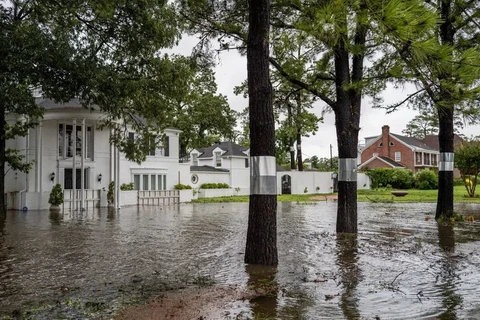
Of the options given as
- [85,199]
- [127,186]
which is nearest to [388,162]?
[127,186]

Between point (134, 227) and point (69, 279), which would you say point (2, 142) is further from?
point (69, 279)

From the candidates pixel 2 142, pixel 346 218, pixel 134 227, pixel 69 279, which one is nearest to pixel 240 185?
pixel 2 142

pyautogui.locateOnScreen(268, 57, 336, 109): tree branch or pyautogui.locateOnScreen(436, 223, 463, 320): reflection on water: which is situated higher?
pyautogui.locateOnScreen(268, 57, 336, 109): tree branch

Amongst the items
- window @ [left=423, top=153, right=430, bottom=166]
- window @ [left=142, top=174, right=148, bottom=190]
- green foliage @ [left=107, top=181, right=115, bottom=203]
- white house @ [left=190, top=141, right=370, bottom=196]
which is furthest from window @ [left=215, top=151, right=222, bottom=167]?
window @ [left=423, top=153, right=430, bottom=166]

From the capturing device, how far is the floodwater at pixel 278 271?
416 centimetres

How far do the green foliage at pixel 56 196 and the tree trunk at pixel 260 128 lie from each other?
17194 mm

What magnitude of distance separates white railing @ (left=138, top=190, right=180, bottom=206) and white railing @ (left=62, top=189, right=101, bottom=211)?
297 centimetres

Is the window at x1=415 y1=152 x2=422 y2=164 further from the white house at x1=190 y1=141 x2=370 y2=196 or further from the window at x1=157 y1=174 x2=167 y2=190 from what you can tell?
the window at x1=157 y1=174 x2=167 y2=190

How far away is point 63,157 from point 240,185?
59.6 ft

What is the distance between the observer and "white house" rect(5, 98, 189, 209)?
2095 centimetres

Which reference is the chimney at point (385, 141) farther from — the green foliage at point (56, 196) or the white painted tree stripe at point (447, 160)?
the white painted tree stripe at point (447, 160)

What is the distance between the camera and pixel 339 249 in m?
7.55

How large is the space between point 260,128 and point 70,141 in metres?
19.7

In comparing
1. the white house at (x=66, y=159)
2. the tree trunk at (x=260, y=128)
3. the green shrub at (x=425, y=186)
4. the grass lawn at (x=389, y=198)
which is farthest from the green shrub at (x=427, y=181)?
the tree trunk at (x=260, y=128)
